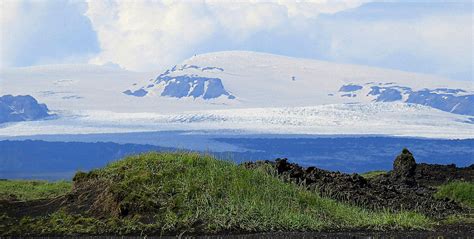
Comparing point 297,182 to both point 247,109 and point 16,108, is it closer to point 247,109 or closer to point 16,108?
point 247,109

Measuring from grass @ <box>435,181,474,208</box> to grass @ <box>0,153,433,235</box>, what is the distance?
8215 mm

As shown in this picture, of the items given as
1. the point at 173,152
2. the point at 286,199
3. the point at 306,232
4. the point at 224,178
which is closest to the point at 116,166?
the point at 173,152

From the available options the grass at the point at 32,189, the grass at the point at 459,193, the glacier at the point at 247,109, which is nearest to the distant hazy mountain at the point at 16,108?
the glacier at the point at 247,109

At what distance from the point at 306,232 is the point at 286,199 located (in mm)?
3206

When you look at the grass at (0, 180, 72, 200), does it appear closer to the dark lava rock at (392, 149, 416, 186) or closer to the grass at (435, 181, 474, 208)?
the grass at (435, 181, 474, 208)

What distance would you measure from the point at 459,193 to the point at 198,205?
1372 centimetres

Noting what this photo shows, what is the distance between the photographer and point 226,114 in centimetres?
14275

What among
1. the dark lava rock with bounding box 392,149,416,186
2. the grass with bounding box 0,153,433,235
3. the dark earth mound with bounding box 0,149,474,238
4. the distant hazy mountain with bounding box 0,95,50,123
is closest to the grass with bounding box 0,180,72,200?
the dark earth mound with bounding box 0,149,474,238

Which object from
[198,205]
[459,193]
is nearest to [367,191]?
[459,193]

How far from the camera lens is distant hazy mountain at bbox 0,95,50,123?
159875 mm

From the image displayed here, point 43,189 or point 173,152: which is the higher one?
point 173,152

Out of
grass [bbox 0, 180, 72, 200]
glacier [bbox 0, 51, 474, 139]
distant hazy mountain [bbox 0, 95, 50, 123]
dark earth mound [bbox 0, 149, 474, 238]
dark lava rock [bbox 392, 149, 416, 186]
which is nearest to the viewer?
dark earth mound [bbox 0, 149, 474, 238]

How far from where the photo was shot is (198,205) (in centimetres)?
2030

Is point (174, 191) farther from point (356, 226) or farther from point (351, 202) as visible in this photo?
point (351, 202)
